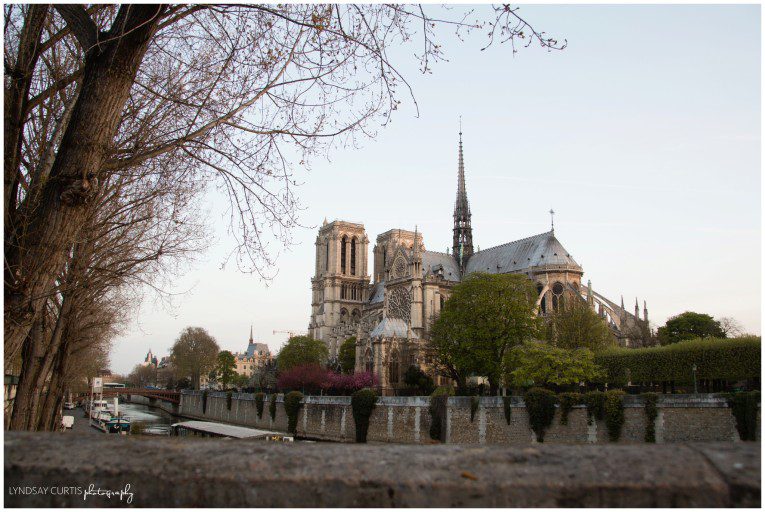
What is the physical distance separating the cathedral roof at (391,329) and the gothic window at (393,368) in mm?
1847

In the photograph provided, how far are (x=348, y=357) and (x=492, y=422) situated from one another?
41.2 metres

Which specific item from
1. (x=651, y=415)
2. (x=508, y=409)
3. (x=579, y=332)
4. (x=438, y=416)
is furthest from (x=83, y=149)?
(x=579, y=332)

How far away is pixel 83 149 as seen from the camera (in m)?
4.55

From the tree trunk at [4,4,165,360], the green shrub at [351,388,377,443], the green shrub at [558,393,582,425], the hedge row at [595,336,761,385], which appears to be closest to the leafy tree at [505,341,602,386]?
the hedge row at [595,336,761,385]

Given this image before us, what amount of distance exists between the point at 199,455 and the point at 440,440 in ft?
101

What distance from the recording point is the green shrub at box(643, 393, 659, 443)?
81.1 ft

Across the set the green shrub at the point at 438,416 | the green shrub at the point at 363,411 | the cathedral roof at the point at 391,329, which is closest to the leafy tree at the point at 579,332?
the green shrub at the point at 438,416

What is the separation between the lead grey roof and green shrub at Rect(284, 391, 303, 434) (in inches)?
1195

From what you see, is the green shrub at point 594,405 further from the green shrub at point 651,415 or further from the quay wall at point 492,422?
the green shrub at point 651,415

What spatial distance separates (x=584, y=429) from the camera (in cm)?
2692

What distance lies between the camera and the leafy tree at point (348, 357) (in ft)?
229

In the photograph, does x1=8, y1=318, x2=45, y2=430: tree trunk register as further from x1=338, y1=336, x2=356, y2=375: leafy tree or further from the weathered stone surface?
x1=338, y1=336, x2=356, y2=375: leafy tree

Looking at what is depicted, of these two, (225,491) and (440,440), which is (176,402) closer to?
(440,440)

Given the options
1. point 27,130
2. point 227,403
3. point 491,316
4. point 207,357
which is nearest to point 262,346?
point 207,357
